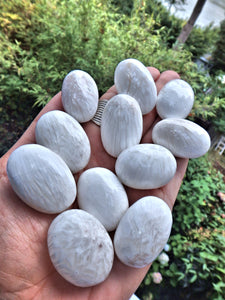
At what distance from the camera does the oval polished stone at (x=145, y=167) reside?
447mm

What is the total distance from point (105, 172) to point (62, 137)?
108 mm

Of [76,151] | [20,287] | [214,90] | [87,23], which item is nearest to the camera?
[20,287]

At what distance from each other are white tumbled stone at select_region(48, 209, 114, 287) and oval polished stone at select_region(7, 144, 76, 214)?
1.7 inches

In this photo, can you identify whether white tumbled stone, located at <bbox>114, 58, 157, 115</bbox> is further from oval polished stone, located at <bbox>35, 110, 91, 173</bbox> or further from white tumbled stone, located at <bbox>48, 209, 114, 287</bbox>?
white tumbled stone, located at <bbox>48, 209, 114, 287</bbox>

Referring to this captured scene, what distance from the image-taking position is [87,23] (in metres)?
0.78

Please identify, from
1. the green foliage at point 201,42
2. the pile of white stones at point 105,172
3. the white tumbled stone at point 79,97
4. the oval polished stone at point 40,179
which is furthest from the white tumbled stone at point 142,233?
the green foliage at point 201,42

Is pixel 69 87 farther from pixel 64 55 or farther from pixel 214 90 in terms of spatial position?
pixel 214 90

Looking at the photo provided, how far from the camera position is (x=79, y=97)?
0.51m

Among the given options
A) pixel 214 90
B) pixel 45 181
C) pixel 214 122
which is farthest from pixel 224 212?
pixel 45 181

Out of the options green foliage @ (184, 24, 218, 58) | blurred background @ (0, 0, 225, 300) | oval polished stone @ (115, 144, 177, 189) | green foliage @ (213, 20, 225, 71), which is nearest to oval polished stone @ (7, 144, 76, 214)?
oval polished stone @ (115, 144, 177, 189)

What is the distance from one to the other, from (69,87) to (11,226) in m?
0.30

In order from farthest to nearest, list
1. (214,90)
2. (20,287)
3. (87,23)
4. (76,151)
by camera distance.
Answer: (214,90), (87,23), (76,151), (20,287)

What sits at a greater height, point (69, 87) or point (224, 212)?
point (69, 87)

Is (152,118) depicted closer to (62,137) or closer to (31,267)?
(62,137)
